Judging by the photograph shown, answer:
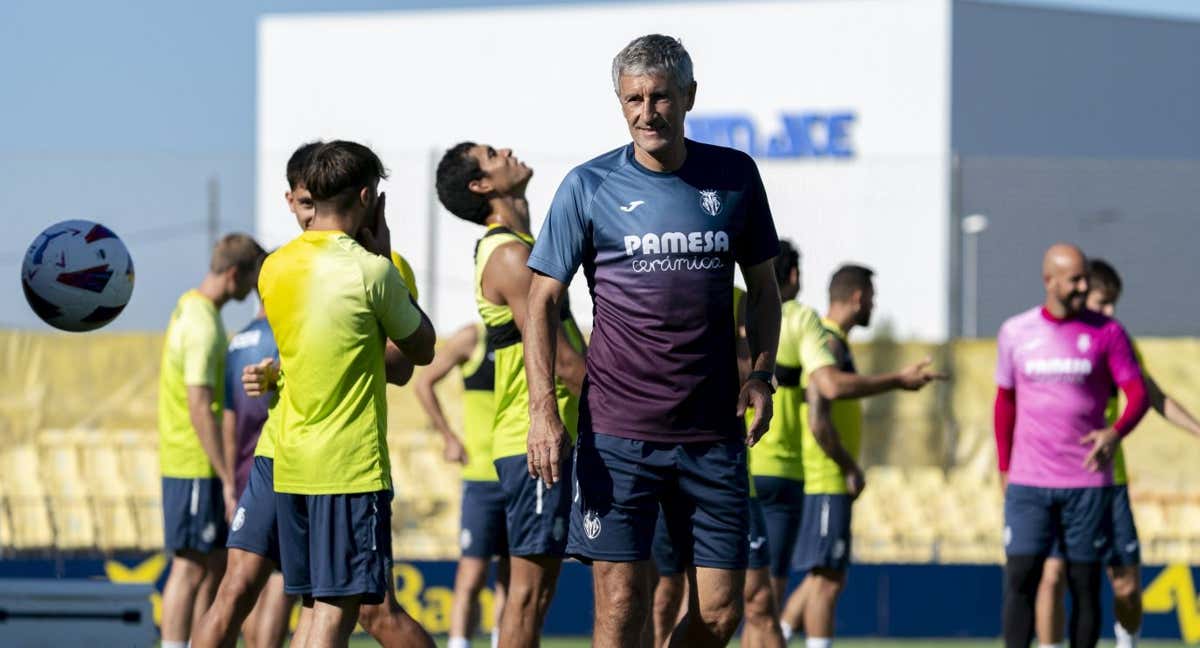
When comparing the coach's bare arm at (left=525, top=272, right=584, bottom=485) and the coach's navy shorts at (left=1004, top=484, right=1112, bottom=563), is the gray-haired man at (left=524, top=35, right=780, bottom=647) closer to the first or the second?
the coach's bare arm at (left=525, top=272, right=584, bottom=485)

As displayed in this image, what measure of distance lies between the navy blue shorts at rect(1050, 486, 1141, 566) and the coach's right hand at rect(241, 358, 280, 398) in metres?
4.15

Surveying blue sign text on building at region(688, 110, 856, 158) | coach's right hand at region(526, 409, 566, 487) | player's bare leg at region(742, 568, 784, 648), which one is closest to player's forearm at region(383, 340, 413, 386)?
coach's right hand at region(526, 409, 566, 487)

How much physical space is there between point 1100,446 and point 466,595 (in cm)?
294

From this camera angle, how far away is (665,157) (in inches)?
233

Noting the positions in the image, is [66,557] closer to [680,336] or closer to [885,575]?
[885,575]

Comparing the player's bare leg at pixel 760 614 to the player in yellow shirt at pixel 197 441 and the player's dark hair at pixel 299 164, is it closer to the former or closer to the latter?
the player in yellow shirt at pixel 197 441

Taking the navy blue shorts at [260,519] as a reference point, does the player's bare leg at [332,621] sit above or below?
below

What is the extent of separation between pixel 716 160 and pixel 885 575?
734 cm

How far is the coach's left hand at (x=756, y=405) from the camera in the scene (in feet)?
19.3

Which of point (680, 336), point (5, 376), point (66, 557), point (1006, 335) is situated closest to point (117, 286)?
point (680, 336)

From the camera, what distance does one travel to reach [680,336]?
5926 mm

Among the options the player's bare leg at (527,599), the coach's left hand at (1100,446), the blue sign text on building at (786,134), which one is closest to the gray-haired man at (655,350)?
the player's bare leg at (527,599)

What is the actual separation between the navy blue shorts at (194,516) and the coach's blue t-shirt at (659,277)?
3.44 m

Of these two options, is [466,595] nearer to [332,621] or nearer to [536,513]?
[536,513]
